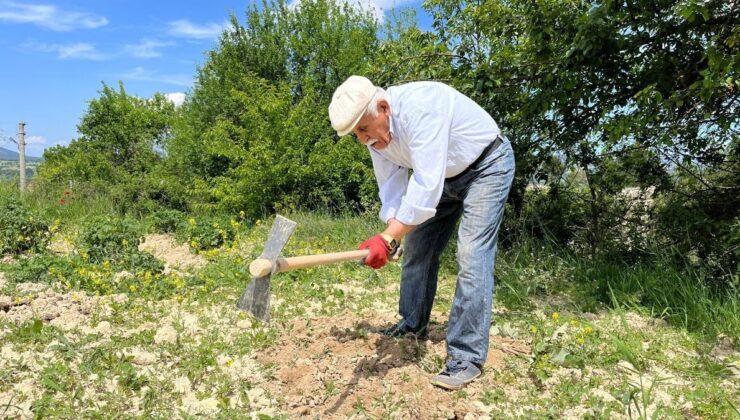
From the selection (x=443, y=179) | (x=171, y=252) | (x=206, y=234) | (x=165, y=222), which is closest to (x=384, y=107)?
(x=443, y=179)

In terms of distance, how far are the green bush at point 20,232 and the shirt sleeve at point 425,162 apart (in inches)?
213

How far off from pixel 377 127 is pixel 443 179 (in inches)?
15.7

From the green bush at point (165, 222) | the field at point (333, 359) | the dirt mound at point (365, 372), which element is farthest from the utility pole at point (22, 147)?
the dirt mound at point (365, 372)

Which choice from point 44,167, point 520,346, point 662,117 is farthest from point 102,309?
point 44,167

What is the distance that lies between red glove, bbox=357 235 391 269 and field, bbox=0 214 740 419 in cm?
73

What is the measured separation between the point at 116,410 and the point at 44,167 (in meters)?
19.4

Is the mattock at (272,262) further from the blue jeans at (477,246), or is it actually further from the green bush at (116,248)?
the green bush at (116,248)

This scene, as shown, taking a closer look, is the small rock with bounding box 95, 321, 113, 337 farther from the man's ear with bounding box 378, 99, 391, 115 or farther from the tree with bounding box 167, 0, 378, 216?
the tree with bounding box 167, 0, 378, 216

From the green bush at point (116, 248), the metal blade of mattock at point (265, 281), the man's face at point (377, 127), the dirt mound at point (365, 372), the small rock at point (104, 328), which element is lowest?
the small rock at point (104, 328)

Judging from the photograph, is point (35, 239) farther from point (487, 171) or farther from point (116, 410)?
point (487, 171)

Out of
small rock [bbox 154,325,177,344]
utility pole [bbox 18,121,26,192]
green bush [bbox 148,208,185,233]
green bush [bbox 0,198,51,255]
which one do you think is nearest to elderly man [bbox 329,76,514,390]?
small rock [bbox 154,325,177,344]

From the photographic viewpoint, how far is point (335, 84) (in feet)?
38.9

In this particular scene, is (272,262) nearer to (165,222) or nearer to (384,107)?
(384,107)

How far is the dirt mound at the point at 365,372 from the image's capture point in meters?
2.64
